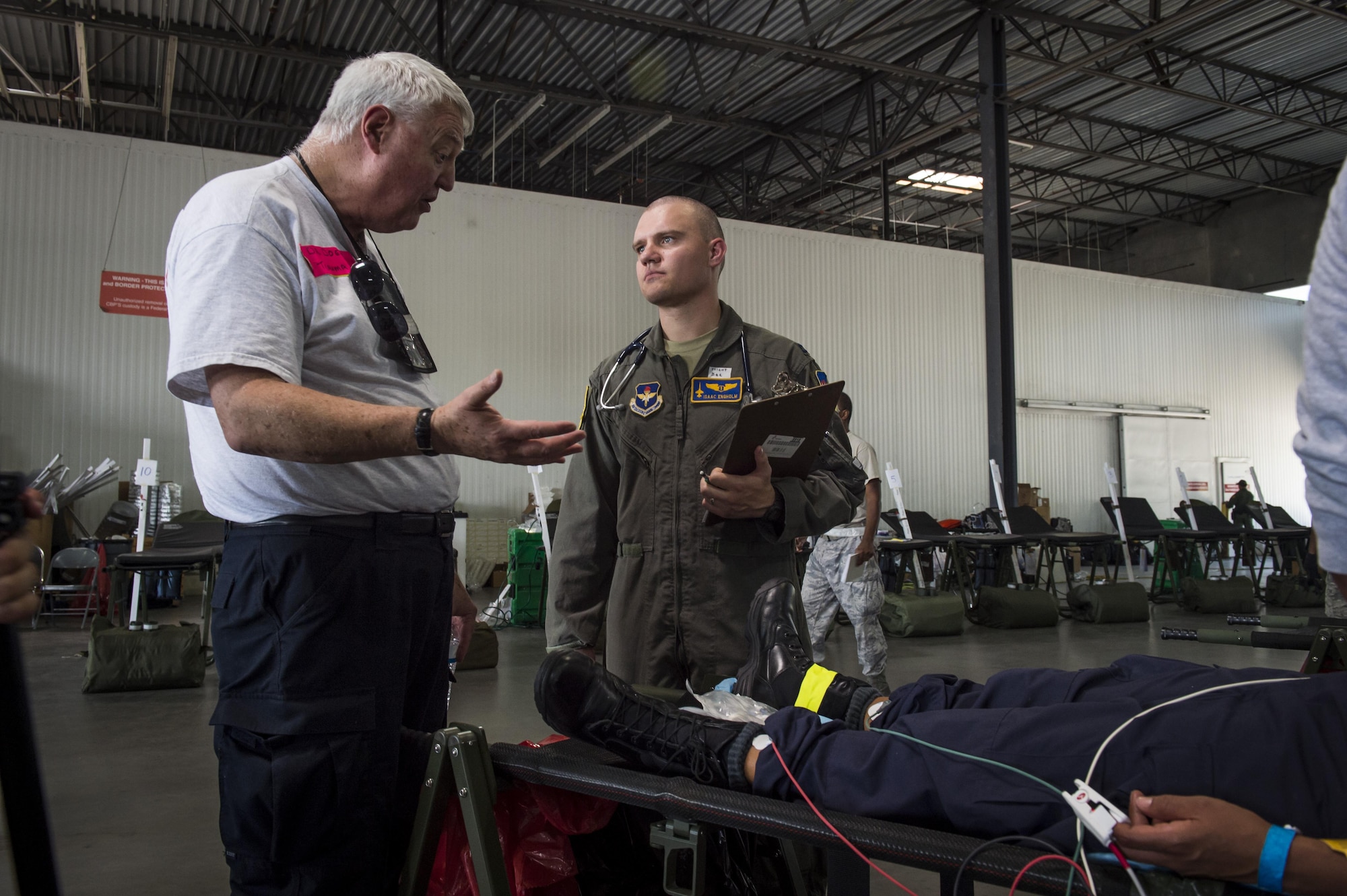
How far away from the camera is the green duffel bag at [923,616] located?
6.45m

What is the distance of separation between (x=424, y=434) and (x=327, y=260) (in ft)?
1.15

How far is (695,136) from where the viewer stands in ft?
40.3

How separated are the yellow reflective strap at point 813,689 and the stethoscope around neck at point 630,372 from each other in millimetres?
600

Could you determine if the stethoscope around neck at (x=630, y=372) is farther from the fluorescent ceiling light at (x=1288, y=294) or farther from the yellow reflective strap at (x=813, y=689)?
the fluorescent ceiling light at (x=1288, y=294)

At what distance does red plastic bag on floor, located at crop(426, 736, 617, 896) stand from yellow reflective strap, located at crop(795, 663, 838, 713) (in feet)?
1.52

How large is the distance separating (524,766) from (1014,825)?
2.47 feet

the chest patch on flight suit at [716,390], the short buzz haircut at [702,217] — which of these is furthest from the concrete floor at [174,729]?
the short buzz haircut at [702,217]

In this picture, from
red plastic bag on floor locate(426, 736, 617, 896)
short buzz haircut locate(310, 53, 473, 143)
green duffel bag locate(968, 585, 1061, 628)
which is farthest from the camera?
green duffel bag locate(968, 585, 1061, 628)

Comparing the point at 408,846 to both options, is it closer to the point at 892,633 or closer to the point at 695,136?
the point at 892,633

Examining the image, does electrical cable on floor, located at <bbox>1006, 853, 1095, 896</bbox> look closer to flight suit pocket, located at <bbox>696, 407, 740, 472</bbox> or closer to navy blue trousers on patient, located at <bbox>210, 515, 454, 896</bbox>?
navy blue trousers on patient, located at <bbox>210, 515, 454, 896</bbox>

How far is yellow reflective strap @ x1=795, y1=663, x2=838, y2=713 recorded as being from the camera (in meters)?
1.77

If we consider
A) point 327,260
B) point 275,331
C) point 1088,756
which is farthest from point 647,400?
point 1088,756

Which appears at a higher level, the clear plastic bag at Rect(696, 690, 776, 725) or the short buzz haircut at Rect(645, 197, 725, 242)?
the short buzz haircut at Rect(645, 197, 725, 242)

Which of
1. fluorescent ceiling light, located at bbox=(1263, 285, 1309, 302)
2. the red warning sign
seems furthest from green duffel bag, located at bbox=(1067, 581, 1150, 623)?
fluorescent ceiling light, located at bbox=(1263, 285, 1309, 302)
